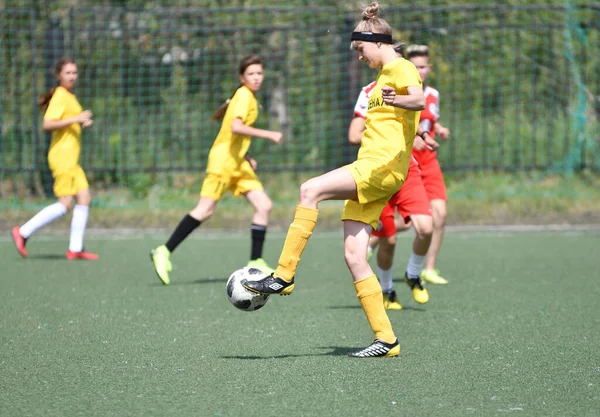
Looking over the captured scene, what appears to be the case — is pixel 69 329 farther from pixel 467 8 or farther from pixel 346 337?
pixel 467 8

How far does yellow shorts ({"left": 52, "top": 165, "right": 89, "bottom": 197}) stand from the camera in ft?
37.3

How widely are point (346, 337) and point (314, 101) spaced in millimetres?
11013

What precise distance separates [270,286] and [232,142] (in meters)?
4.35

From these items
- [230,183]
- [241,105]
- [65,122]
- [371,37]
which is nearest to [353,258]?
[371,37]

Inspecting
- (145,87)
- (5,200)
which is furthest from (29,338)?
(145,87)

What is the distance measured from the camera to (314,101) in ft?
57.5

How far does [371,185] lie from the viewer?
594cm

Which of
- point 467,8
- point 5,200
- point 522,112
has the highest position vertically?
point 467,8

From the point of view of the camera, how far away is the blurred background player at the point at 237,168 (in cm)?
980

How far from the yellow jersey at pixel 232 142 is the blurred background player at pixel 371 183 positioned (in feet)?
12.4

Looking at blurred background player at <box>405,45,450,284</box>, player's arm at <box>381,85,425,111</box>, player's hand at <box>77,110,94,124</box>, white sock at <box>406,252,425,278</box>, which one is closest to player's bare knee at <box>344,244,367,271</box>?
player's arm at <box>381,85,425,111</box>

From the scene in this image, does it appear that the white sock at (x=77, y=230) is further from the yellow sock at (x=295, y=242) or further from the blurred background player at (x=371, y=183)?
the yellow sock at (x=295, y=242)

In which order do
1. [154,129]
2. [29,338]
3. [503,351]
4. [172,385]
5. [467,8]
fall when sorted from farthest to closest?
[154,129], [467,8], [29,338], [503,351], [172,385]

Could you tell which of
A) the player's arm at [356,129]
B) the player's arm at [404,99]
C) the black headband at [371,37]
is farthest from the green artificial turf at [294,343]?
the black headband at [371,37]
